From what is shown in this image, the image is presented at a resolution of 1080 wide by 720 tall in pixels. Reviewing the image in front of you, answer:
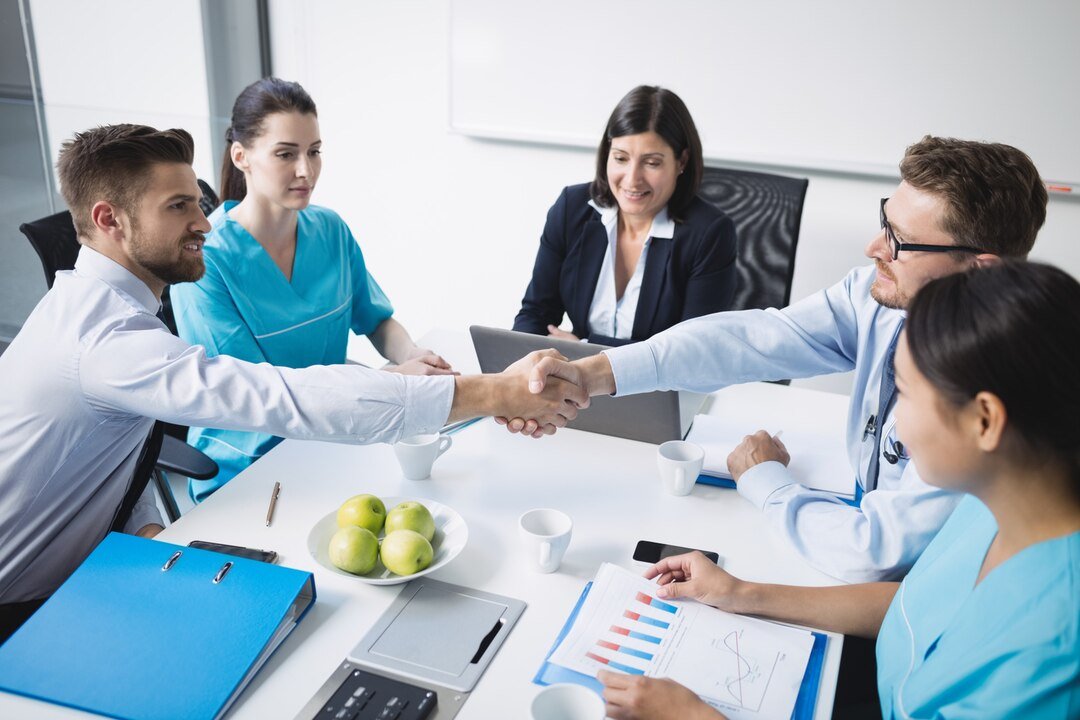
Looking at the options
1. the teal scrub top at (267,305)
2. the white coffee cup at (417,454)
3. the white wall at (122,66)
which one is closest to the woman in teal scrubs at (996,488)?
the white coffee cup at (417,454)

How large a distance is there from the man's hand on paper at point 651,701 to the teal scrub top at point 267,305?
1.03 m

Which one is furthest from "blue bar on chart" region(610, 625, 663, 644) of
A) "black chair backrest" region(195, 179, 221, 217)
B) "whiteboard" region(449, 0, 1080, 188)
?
"whiteboard" region(449, 0, 1080, 188)

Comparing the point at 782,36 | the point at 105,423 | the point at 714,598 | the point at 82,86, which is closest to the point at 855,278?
the point at 714,598

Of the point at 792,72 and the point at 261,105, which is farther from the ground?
the point at 792,72

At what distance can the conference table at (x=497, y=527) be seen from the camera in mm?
1065

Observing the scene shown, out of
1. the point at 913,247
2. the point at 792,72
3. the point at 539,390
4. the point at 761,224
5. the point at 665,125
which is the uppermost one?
the point at 792,72

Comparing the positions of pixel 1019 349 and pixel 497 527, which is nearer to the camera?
pixel 1019 349

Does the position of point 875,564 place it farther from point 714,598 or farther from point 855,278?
point 855,278

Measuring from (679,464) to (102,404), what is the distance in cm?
93

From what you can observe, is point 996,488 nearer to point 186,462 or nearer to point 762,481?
point 762,481

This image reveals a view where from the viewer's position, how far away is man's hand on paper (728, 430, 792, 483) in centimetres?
148

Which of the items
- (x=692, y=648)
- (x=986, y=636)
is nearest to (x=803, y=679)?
(x=692, y=648)

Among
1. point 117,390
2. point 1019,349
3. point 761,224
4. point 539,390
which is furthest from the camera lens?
point 761,224

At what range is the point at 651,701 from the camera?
991 mm
